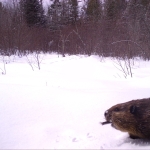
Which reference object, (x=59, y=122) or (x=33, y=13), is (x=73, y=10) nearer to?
(x=33, y=13)

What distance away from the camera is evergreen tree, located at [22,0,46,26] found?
2250cm

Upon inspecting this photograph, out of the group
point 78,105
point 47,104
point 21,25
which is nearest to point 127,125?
point 78,105

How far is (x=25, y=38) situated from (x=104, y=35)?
232 inches

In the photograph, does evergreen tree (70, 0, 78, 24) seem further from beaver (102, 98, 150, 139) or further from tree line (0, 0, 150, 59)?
beaver (102, 98, 150, 139)

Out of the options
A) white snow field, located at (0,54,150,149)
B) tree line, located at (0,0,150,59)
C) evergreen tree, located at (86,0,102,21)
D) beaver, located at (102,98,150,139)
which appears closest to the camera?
beaver, located at (102,98,150,139)

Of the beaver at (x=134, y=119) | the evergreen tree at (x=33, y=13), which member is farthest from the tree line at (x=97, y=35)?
the beaver at (x=134, y=119)

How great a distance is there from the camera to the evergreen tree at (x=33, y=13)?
73.8 ft

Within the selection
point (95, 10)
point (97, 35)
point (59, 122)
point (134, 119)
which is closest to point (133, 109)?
point (134, 119)

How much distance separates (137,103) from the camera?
4.73ft

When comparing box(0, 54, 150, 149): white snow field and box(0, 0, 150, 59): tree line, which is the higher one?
box(0, 0, 150, 59): tree line

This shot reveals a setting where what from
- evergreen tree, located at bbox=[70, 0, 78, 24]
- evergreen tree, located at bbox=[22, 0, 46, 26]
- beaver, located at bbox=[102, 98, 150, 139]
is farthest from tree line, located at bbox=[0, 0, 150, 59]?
beaver, located at bbox=[102, 98, 150, 139]

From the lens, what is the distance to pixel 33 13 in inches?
888

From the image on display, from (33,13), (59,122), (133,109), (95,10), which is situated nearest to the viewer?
(133,109)

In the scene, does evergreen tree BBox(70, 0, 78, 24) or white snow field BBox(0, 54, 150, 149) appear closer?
white snow field BBox(0, 54, 150, 149)
